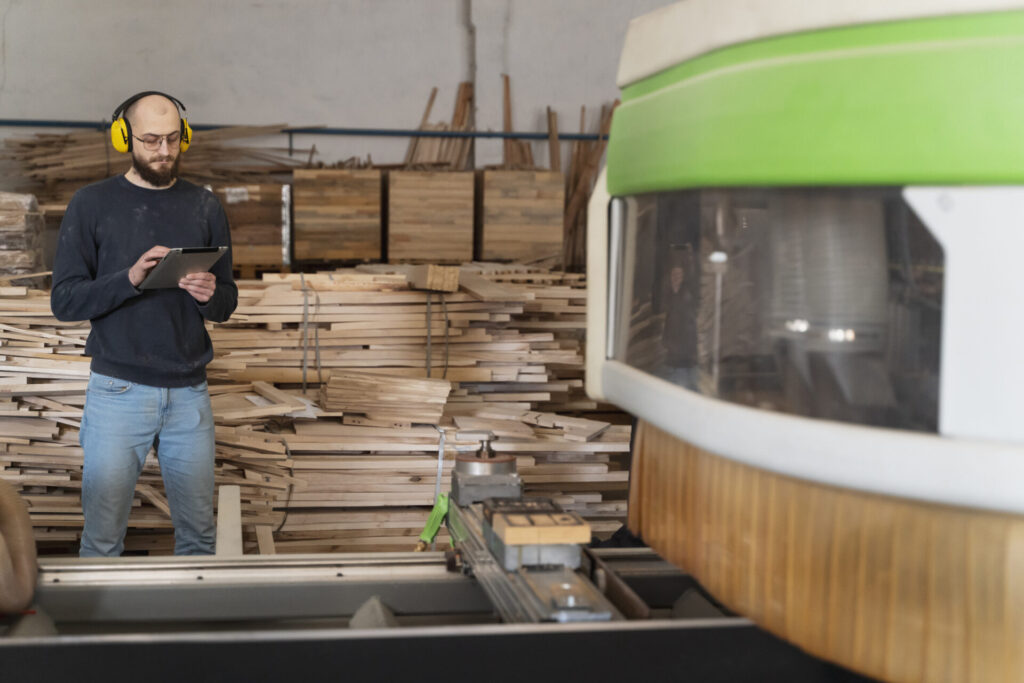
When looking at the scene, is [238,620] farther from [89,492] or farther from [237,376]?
[237,376]

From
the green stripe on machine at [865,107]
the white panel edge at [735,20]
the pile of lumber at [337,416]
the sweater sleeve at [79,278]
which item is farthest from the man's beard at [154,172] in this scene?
the green stripe on machine at [865,107]

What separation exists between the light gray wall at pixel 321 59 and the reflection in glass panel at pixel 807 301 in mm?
8631

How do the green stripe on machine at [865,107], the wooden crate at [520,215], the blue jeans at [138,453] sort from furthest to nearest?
the wooden crate at [520,215] < the blue jeans at [138,453] < the green stripe on machine at [865,107]

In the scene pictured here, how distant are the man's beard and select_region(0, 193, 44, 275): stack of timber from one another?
311 cm

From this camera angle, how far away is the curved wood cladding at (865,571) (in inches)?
44.9

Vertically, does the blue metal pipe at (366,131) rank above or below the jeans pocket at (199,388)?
above

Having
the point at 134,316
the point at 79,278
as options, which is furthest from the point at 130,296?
the point at 79,278

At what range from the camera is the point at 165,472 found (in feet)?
12.7

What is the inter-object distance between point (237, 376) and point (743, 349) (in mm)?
4604

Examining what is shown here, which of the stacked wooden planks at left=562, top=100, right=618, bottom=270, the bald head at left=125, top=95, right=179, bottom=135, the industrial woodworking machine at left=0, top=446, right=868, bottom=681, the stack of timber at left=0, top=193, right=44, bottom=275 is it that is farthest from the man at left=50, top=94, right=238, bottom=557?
the stacked wooden planks at left=562, top=100, right=618, bottom=270

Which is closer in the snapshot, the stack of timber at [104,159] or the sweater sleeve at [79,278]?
the sweater sleeve at [79,278]

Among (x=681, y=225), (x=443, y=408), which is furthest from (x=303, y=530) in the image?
(x=681, y=225)

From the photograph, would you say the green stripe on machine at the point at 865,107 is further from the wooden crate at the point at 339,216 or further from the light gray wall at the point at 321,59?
the light gray wall at the point at 321,59

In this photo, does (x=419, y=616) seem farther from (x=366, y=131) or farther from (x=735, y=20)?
(x=366, y=131)
